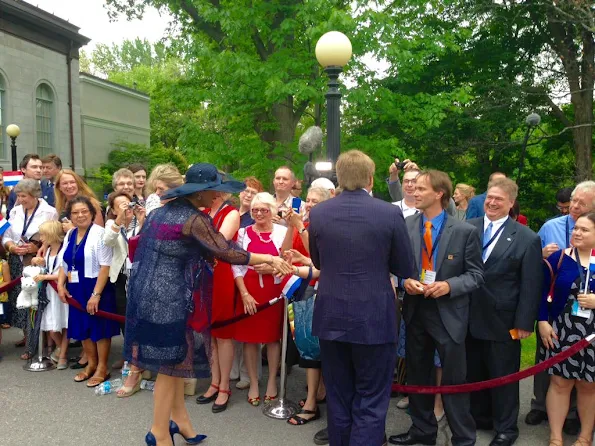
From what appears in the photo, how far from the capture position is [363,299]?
10.9ft

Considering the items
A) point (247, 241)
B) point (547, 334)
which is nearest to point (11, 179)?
point (247, 241)

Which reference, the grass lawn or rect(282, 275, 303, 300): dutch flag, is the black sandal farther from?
the grass lawn

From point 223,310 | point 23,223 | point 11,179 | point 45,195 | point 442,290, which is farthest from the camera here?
point 11,179

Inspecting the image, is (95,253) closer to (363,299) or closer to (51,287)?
(51,287)

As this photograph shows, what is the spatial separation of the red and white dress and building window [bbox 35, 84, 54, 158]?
2207 cm

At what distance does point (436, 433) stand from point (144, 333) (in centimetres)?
231

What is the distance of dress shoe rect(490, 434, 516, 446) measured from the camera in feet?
13.3

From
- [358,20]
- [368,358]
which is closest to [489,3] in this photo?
[358,20]

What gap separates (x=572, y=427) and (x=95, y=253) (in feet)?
14.9

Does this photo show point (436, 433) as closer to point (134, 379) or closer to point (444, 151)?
point (134, 379)

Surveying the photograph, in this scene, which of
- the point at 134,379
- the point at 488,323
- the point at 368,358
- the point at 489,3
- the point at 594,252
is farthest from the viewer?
the point at 489,3

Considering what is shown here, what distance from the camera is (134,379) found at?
5.16 m

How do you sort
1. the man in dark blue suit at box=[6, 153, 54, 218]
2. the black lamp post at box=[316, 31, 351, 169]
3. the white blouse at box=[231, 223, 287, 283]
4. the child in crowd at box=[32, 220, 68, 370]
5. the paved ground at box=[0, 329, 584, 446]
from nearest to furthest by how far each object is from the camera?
the paved ground at box=[0, 329, 584, 446] → the white blouse at box=[231, 223, 287, 283] → the child in crowd at box=[32, 220, 68, 370] → the black lamp post at box=[316, 31, 351, 169] → the man in dark blue suit at box=[6, 153, 54, 218]

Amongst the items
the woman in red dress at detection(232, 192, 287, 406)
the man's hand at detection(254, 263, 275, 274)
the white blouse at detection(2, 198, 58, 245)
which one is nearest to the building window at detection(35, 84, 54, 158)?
the white blouse at detection(2, 198, 58, 245)
